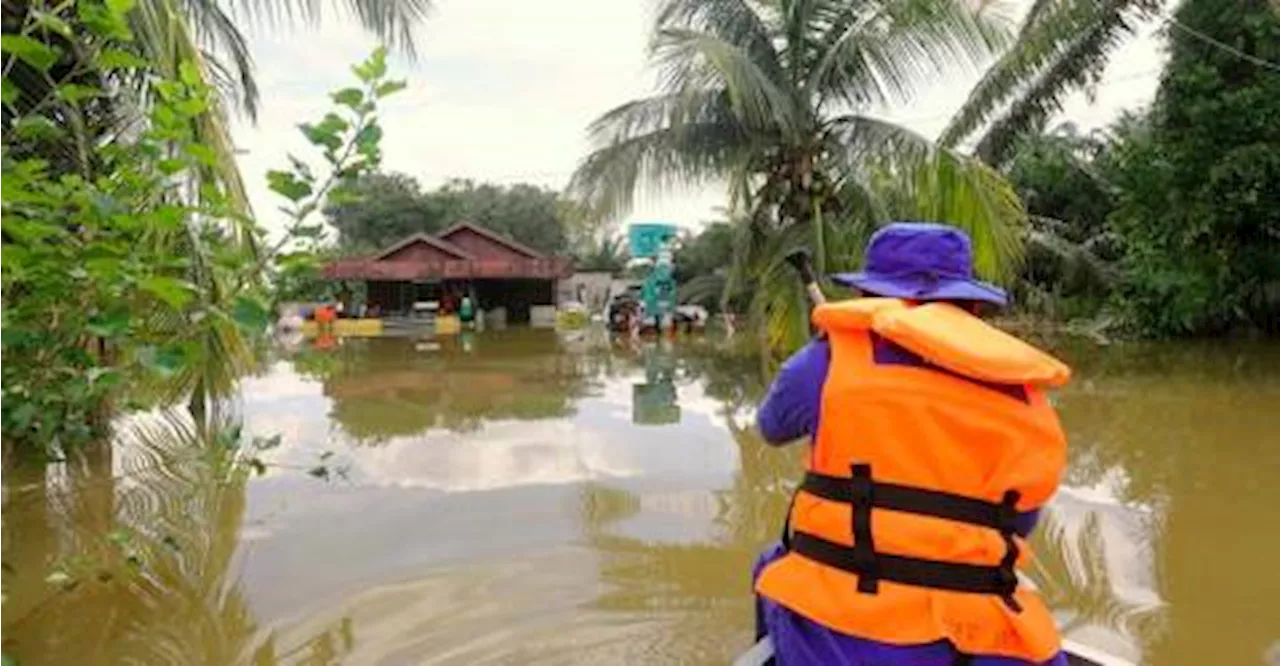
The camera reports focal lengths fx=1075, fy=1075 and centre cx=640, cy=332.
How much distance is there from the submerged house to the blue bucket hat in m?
Answer: 27.3

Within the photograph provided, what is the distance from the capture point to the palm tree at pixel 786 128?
10273 mm

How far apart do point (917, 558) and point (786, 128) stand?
10.0 meters

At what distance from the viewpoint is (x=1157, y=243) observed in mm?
14133

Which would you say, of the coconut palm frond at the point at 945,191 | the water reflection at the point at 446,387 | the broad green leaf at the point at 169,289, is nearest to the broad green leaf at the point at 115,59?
the broad green leaf at the point at 169,289

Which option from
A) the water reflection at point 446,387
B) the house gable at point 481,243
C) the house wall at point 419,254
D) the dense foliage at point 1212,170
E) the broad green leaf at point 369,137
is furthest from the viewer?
the house gable at point 481,243

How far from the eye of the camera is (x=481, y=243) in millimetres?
31500

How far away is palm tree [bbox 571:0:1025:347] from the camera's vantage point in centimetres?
1027

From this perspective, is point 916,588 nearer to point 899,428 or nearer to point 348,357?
point 899,428

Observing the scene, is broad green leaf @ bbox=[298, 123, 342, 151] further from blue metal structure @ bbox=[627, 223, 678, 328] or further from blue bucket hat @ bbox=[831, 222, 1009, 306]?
blue metal structure @ bbox=[627, 223, 678, 328]

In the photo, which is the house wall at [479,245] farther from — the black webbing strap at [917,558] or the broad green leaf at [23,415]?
the black webbing strap at [917,558]

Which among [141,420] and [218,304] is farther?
[141,420]

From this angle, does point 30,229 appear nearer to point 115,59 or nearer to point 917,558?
point 115,59

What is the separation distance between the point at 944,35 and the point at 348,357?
449 inches

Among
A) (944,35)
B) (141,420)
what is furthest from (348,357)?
(944,35)
